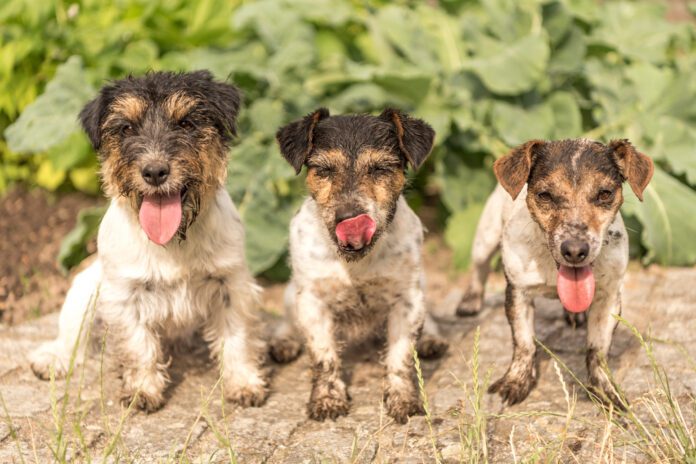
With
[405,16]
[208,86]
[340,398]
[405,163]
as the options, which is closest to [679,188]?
[405,16]

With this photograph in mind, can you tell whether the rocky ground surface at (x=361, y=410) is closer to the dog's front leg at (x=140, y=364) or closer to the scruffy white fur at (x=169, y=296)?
the dog's front leg at (x=140, y=364)

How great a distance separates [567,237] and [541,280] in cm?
53

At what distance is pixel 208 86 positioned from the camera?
491cm

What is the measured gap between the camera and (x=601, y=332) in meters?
4.88

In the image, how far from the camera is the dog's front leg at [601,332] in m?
4.83

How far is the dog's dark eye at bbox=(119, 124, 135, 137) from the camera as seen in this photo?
4.70 meters

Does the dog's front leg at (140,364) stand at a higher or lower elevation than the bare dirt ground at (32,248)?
higher

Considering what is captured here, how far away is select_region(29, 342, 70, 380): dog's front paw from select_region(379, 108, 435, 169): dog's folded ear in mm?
2675

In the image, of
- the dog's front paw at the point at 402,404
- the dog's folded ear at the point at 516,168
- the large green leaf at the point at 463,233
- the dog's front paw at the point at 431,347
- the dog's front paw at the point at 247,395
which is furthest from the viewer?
the large green leaf at the point at 463,233

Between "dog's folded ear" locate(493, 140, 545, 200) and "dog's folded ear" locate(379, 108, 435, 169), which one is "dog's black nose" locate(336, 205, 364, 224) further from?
"dog's folded ear" locate(493, 140, 545, 200)

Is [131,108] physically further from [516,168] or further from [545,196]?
[545,196]

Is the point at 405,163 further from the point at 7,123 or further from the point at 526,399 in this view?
the point at 7,123

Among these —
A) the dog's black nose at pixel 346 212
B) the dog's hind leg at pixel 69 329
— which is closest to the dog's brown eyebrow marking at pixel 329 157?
the dog's black nose at pixel 346 212

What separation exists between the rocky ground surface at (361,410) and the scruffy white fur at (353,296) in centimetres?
20
